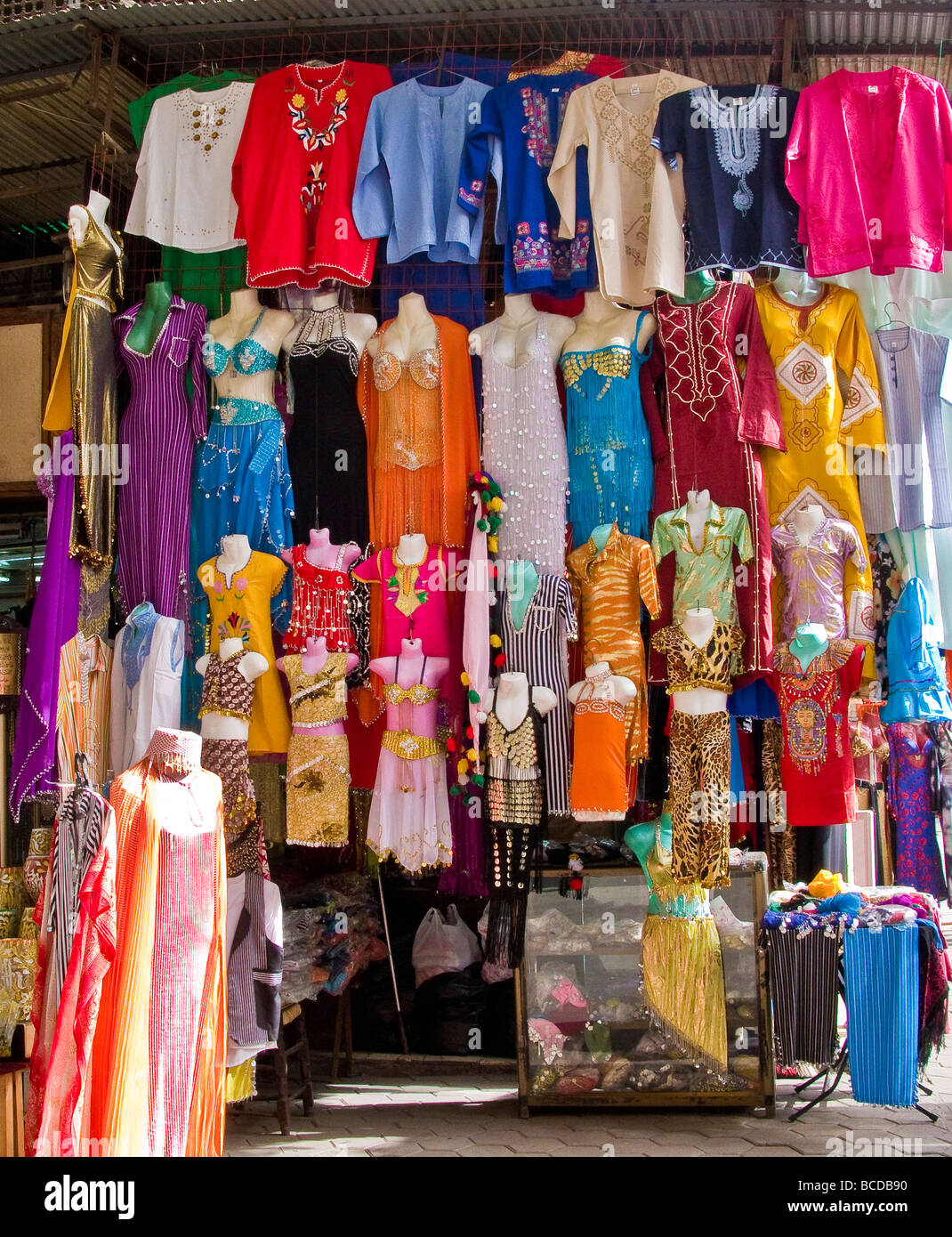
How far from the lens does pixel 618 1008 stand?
5.31 m

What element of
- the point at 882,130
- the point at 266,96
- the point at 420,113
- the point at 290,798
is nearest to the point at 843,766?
the point at 290,798

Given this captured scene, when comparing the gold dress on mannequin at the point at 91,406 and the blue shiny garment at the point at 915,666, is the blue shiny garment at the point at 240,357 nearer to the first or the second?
the gold dress on mannequin at the point at 91,406

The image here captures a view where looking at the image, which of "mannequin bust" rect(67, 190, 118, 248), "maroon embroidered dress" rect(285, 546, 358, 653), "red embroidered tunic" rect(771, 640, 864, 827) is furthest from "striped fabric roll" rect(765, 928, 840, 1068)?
"mannequin bust" rect(67, 190, 118, 248)

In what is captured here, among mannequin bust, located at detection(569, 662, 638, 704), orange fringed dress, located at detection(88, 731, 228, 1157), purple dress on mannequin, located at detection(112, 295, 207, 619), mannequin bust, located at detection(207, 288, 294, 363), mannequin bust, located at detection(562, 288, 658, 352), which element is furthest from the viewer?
mannequin bust, located at detection(207, 288, 294, 363)

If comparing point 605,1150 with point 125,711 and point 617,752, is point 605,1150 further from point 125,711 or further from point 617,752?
point 125,711

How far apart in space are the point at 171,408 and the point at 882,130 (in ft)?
10.2

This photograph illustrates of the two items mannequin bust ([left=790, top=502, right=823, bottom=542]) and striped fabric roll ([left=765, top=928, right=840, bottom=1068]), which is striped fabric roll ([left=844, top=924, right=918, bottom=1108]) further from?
mannequin bust ([left=790, top=502, right=823, bottom=542])

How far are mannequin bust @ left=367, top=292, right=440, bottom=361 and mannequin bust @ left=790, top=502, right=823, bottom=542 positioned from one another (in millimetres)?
1637

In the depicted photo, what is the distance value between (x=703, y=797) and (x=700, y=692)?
1.29ft

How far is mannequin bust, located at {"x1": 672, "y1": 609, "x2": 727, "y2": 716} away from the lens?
191 inches

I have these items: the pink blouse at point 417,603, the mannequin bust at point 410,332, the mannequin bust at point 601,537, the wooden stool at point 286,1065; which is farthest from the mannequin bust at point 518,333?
the wooden stool at point 286,1065

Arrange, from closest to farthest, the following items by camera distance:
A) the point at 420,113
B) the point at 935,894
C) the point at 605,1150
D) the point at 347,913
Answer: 1. the point at 605,1150
2. the point at 935,894
3. the point at 420,113
4. the point at 347,913

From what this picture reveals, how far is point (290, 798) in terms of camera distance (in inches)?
200

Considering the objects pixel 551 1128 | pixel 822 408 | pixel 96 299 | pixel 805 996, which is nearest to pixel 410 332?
pixel 96 299
